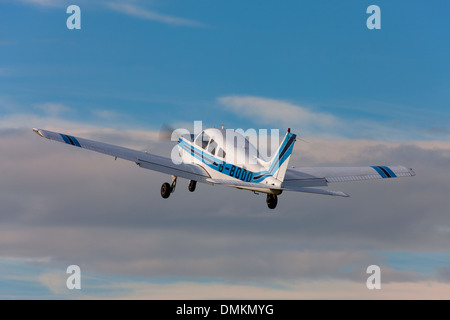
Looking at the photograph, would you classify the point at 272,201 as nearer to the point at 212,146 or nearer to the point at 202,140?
the point at 212,146

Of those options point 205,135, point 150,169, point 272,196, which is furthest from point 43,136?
point 272,196

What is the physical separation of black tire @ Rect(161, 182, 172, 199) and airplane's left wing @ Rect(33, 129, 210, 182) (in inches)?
51.2

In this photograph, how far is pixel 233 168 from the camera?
3234cm

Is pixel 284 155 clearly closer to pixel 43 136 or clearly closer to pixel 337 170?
pixel 337 170

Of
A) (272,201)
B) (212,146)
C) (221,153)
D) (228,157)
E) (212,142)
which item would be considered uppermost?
(212,142)

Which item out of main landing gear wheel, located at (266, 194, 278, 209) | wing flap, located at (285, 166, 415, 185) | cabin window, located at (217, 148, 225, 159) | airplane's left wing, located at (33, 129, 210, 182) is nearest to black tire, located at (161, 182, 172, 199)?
airplane's left wing, located at (33, 129, 210, 182)

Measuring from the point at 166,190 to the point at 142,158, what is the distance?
2.22 meters

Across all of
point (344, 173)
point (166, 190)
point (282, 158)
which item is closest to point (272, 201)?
point (282, 158)

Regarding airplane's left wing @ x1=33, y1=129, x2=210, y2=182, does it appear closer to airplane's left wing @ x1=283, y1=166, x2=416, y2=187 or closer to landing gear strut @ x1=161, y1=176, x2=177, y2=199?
landing gear strut @ x1=161, y1=176, x2=177, y2=199

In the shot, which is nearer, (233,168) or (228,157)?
(233,168)

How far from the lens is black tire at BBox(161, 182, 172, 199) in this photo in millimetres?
34812

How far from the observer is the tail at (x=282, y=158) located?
2911 cm

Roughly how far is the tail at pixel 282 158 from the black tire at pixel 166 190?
6305mm

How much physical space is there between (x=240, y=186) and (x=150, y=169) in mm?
5385
